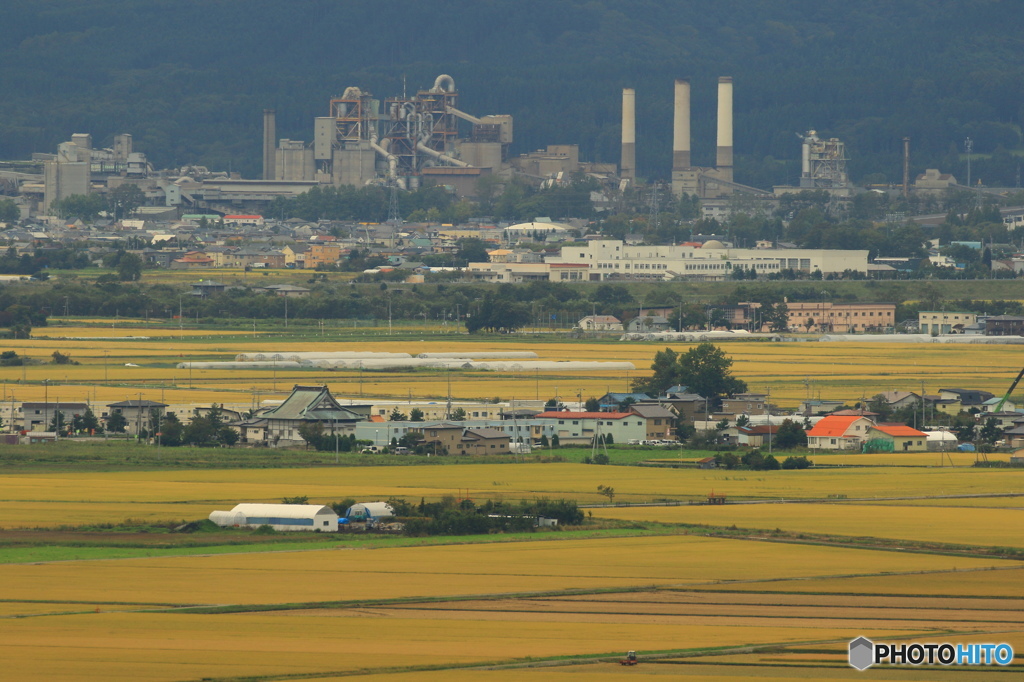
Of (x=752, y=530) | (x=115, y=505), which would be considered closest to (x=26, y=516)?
(x=115, y=505)

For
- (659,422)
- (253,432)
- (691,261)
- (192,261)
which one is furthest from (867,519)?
(192,261)

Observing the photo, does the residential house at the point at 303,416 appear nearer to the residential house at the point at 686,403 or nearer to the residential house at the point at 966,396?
the residential house at the point at 686,403

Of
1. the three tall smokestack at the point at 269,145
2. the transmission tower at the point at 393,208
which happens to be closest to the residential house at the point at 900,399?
the transmission tower at the point at 393,208

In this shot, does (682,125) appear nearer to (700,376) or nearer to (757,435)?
(700,376)

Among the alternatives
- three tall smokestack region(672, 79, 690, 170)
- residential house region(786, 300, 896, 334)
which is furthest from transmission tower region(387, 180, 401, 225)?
residential house region(786, 300, 896, 334)

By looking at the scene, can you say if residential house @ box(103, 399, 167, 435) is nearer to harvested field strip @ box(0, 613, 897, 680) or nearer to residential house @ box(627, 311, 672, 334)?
harvested field strip @ box(0, 613, 897, 680)
